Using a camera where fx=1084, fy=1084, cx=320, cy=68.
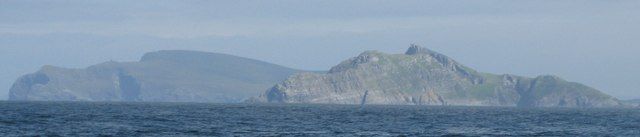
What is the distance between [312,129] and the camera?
12525 cm

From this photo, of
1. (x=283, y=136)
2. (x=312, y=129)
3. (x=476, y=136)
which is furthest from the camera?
(x=312, y=129)

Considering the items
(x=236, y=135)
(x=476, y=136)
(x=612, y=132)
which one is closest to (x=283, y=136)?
(x=236, y=135)

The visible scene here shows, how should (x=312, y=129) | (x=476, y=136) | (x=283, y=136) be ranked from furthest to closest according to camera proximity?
(x=312, y=129), (x=476, y=136), (x=283, y=136)

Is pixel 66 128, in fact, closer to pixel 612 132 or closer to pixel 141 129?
pixel 141 129

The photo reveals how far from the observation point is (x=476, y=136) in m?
115

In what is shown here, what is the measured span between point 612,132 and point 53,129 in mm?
65747

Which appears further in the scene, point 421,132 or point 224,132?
point 421,132

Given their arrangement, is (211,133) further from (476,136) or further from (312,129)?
(476,136)

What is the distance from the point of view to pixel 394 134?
Result: 116 metres

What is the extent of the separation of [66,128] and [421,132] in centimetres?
3880

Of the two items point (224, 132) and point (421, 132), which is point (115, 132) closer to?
point (224, 132)

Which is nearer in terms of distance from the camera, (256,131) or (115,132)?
(115,132)

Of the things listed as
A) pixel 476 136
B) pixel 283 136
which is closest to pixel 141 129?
pixel 283 136

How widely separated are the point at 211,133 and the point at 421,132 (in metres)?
24.5
